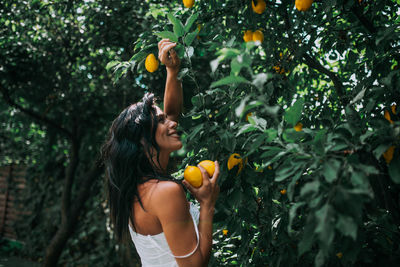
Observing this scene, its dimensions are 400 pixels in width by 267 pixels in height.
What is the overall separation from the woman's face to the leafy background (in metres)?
0.05

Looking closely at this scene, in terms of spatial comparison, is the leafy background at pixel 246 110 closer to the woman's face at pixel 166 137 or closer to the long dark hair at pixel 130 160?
the woman's face at pixel 166 137

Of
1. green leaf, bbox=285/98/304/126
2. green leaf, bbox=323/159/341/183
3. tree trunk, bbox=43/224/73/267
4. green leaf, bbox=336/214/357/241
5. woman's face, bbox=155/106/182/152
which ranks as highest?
woman's face, bbox=155/106/182/152

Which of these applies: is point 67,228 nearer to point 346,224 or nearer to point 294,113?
point 294,113

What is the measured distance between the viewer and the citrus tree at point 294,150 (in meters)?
0.79

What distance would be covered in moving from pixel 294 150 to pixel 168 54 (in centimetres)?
76

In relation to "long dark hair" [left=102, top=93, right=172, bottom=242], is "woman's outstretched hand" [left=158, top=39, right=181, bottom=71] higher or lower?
higher

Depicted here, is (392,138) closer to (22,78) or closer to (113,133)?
(113,133)

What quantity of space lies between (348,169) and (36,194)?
5.60 metres

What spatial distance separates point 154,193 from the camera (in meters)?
1.22

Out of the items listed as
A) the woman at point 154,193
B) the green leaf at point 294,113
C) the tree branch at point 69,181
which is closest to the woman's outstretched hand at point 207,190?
the woman at point 154,193

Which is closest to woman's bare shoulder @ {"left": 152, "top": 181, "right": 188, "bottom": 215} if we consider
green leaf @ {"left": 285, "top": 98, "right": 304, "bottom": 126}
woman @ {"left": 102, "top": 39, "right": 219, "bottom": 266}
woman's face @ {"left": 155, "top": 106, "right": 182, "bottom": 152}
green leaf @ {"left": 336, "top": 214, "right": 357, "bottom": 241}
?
woman @ {"left": 102, "top": 39, "right": 219, "bottom": 266}

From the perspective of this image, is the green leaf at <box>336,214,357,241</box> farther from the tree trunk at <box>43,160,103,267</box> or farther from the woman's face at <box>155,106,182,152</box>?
the tree trunk at <box>43,160,103,267</box>

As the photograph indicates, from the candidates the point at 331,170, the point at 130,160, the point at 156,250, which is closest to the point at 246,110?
the point at 331,170

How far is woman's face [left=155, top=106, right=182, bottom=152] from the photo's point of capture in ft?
4.57
